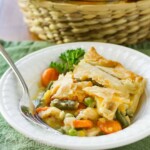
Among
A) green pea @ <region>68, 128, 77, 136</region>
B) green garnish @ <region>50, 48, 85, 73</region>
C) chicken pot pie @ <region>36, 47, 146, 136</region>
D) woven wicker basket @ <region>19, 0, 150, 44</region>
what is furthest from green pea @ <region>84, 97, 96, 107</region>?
woven wicker basket @ <region>19, 0, 150, 44</region>

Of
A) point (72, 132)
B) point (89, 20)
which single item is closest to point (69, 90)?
point (72, 132)

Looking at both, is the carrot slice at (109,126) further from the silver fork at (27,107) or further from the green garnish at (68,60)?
the green garnish at (68,60)

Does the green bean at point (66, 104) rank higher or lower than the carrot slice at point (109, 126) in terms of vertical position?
higher

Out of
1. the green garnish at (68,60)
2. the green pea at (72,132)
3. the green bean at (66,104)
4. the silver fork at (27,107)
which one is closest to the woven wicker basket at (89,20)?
the green garnish at (68,60)

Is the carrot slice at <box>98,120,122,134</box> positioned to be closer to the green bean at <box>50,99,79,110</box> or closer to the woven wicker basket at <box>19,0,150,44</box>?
the green bean at <box>50,99,79,110</box>

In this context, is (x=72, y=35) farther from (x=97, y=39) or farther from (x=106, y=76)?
(x=106, y=76)

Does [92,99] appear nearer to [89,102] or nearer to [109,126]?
[89,102]
